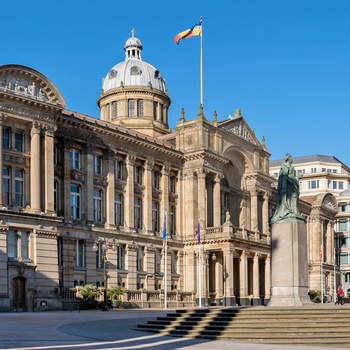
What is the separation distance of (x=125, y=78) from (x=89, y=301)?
143 ft

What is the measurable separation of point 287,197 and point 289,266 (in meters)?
3.82

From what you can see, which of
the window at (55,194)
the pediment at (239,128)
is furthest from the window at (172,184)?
the window at (55,194)

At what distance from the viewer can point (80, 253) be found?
6694 cm

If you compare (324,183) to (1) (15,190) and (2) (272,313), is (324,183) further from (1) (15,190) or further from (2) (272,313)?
(2) (272,313)

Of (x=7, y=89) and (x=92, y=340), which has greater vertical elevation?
(x=7, y=89)

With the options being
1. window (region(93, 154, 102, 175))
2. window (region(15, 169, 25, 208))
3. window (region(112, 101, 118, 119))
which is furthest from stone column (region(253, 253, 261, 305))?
window (region(15, 169, 25, 208))

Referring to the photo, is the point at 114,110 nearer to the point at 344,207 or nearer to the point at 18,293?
the point at 18,293

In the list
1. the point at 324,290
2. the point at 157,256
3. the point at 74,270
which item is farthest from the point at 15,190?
the point at 324,290

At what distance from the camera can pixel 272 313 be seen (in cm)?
3177

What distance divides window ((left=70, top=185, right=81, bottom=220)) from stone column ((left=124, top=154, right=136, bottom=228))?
7096 millimetres

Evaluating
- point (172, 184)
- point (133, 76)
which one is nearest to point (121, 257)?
point (172, 184)

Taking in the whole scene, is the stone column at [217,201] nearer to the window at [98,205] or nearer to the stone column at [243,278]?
the stone column at [243,278]

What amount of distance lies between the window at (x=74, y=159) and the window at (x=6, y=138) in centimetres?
921

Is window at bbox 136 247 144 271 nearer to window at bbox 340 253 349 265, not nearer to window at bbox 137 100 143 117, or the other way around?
window at bbox 137 100 143 117
